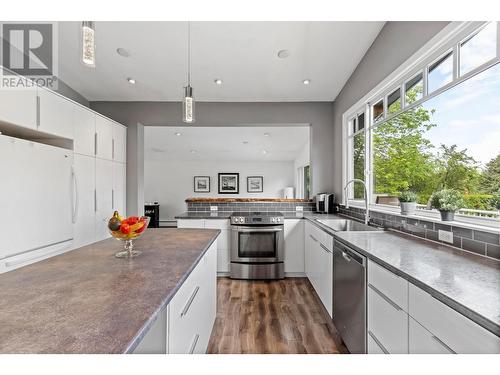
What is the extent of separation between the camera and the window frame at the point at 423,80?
144cm

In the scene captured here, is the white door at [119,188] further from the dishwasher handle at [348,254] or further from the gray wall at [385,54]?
the gray wall at [385,54]

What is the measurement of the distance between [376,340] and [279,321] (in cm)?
109

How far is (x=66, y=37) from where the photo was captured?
92.1 inches

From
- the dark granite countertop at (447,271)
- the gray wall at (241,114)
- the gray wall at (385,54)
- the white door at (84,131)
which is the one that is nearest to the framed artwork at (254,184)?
the gray wall at (241,114)

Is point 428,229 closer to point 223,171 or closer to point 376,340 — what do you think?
point 376,340

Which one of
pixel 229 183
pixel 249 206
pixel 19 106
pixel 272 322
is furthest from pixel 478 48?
pixel 229 183

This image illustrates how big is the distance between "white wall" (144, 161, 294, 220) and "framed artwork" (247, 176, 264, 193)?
11 cm

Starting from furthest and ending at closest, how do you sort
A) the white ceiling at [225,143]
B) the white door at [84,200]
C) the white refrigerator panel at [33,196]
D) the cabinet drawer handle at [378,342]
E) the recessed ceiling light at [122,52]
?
the white ceiling at [225,143] < the white door at [84,200] < the recessed ceiling light at [122,52] < the white refrigerator panel at [33,196] < the cabinet drawer handle at [378,342]

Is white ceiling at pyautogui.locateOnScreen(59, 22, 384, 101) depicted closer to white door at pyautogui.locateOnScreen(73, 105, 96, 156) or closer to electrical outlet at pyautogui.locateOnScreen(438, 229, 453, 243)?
white door at pyautogui.locateOnScreen(73, 105, 96, 156)

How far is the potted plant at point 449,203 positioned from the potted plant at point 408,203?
32 centimetres

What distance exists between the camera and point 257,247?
11.3 feet

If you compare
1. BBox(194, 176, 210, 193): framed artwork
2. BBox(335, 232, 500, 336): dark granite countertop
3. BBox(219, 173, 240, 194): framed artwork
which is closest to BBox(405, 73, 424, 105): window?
BBox(335, 232, 500, 336): dark granite countertop

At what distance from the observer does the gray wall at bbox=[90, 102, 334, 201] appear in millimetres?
3850

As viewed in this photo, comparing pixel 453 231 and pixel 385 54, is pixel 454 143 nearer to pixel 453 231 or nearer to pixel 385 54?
pixel 453 231
